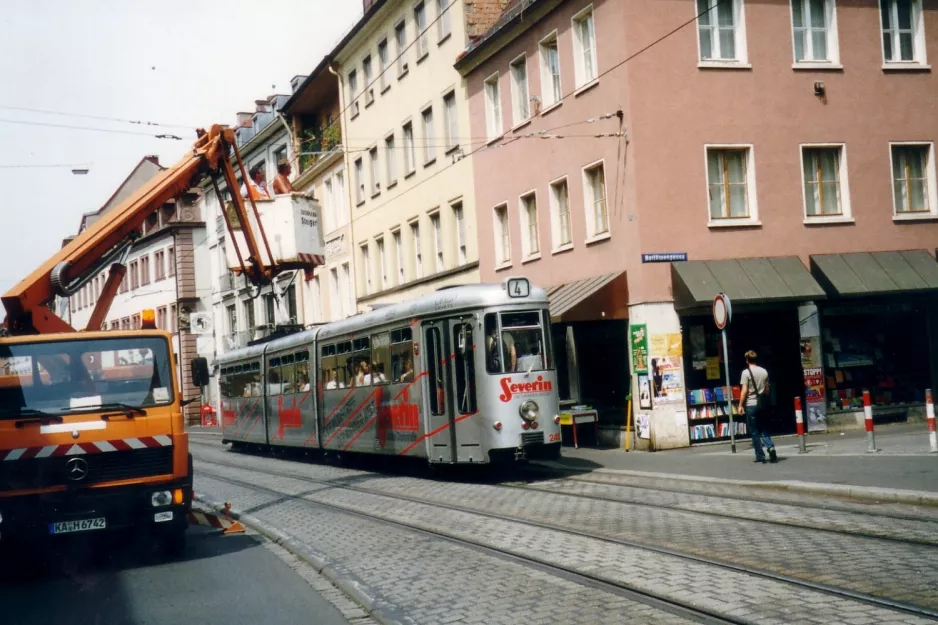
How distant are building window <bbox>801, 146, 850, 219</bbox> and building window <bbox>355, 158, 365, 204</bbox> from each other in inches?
791

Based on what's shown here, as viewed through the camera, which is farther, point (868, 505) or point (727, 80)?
point (727, 80)

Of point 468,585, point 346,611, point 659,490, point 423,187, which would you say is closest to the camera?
point 346,611

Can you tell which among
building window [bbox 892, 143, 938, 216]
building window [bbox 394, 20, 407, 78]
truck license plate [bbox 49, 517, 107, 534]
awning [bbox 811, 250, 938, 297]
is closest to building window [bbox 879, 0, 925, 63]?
building window [bbox 892, 143, 938, 216]

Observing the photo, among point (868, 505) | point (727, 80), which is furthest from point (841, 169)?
point (868, 505)

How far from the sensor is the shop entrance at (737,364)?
22.2m

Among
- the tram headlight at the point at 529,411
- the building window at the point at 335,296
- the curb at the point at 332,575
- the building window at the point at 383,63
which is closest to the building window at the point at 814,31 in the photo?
the tram headlight at the point at 529,411

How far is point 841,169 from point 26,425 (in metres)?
18.2

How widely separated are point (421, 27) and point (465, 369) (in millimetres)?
19419

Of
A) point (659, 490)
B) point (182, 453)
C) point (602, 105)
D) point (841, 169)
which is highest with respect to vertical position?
point (602, 105)

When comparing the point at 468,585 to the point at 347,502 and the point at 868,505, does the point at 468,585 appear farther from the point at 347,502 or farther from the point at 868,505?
the point at 347,502

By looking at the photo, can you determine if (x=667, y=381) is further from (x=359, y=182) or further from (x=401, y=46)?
(x=359, y=182)

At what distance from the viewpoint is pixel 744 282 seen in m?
21.6

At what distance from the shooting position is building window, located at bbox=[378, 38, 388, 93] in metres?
37.0

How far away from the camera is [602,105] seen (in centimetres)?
2289
